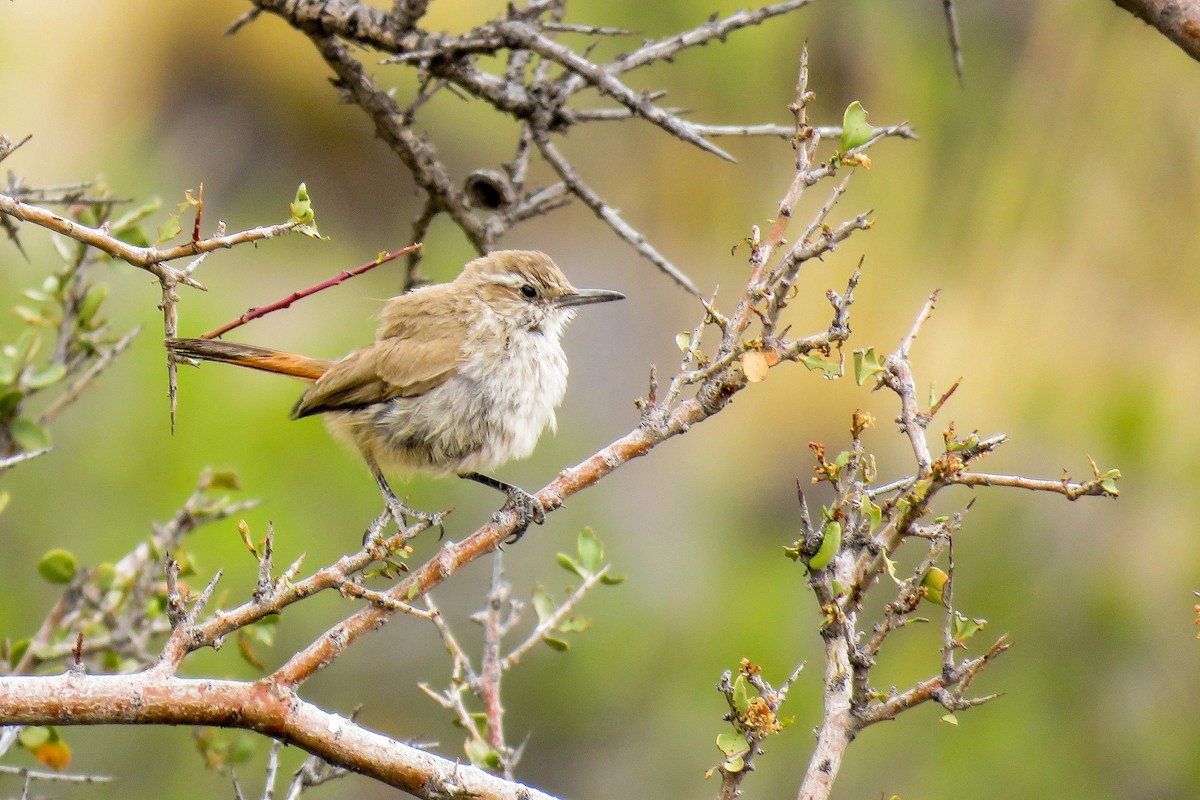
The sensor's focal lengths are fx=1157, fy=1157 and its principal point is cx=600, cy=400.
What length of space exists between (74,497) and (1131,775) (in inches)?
183

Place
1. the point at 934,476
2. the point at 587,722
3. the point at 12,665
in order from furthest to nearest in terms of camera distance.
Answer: the point at 587,722, the point at 12,665, the point at 934,476

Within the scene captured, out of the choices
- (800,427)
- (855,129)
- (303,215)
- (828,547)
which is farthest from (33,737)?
(800,427)

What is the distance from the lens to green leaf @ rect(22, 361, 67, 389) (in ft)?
8.42

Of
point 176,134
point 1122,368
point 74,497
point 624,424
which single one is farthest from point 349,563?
point 176,134

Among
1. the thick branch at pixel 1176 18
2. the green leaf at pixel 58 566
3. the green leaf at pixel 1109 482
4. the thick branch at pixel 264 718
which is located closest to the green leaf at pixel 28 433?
the green leaf at pixel 58 566

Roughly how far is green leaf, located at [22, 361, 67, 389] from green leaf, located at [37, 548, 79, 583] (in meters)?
0.37

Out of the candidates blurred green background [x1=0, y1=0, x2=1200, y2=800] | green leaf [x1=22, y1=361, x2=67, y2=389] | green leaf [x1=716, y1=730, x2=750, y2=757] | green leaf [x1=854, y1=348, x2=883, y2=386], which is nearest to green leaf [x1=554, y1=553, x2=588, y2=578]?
green leaf [x1=716, y1=730, x2=750, y2=757]

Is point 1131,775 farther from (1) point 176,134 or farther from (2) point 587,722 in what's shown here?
(1) point 176,134

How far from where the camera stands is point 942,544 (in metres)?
1.73

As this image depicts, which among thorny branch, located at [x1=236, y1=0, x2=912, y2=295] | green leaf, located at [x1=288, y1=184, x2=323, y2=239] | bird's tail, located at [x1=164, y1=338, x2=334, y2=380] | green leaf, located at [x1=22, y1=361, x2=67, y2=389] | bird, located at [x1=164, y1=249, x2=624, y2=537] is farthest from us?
bird, located at [x1=164, y1=249, x2=624, y2=537]

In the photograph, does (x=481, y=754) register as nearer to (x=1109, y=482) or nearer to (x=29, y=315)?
(x=1109, y=482)

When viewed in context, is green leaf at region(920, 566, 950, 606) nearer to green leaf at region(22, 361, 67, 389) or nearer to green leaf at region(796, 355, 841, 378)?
green leaf at region(796, 355, 841, 378)

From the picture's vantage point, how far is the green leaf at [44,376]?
8.42ft

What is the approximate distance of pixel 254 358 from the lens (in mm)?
3078
